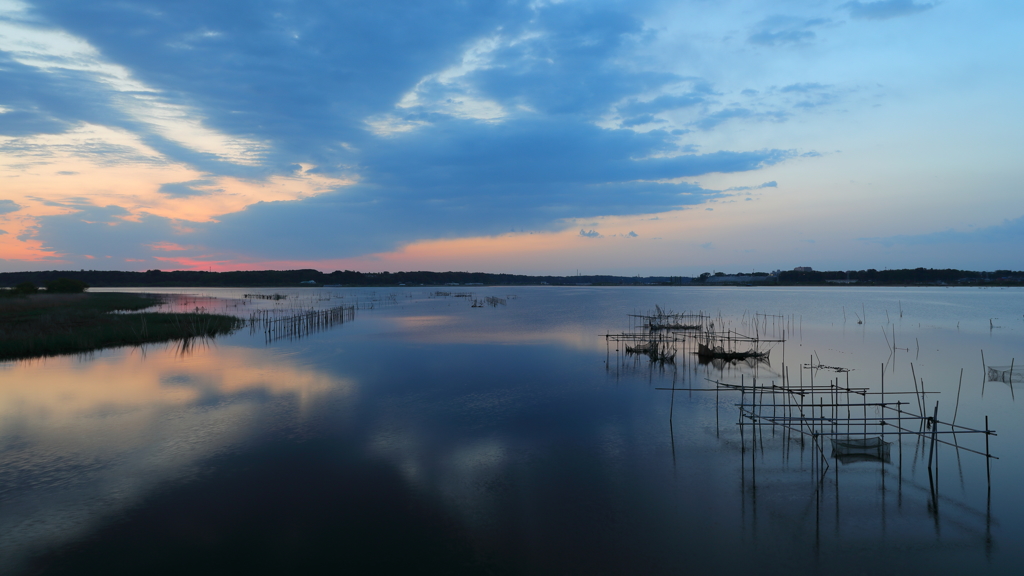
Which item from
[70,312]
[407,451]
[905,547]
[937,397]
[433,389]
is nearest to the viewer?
[905,547]

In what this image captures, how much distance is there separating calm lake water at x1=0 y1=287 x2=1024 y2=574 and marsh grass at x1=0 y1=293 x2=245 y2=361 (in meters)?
4.39

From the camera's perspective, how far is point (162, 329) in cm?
2258

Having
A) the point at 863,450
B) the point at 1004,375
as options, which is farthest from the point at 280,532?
the point at 1004,375

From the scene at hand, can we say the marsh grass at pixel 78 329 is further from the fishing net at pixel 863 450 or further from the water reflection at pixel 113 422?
the fishing net at pixel 863 450

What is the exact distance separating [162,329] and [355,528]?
22.1 metres

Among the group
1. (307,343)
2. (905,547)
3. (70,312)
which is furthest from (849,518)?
(70,312)

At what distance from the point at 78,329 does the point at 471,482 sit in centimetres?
Answer: 2248

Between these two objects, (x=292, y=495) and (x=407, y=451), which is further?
(x=407, y=451)

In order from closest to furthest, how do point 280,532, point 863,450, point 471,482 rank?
point 280,532
point 471,482
point 863,450

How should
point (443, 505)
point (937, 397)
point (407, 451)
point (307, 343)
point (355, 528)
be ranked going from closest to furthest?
point (355, 528) → point (443, 505) → point (407, 451) → point (937, 397) → point (307, 343)

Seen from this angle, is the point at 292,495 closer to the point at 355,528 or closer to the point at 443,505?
the point at 355,528

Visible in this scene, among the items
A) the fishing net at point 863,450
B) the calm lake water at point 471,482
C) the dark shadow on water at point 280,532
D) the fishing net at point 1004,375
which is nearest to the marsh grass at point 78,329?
the calm lake water at point 471,482

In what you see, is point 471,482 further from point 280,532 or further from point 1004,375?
point 1004,375

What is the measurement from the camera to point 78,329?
2067cm
